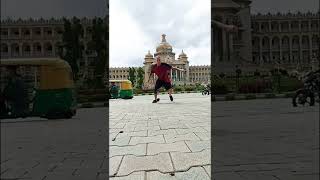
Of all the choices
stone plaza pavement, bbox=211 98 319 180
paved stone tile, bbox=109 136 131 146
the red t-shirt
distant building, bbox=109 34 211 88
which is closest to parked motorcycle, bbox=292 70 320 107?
stone plaza pavement, bbox=211 98 319 180

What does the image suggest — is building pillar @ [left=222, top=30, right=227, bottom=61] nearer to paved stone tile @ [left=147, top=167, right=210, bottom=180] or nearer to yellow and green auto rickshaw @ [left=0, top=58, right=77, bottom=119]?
paved stone tile @ [left=147, top=167, right=210, bottom=180]

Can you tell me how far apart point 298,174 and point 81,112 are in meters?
1.29

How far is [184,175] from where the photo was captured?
7.36ft

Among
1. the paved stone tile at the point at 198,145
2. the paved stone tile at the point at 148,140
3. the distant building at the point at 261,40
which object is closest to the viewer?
the distant building at the point at 261,40

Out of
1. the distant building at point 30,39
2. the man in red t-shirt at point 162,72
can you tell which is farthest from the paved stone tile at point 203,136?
the man in red t-shirt at point 162,72

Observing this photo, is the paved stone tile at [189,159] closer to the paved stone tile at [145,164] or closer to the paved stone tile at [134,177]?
the paved stone tile at [145,164]

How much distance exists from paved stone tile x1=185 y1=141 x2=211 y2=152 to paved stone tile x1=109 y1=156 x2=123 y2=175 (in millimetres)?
663

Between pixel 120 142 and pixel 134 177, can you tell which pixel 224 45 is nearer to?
pixel 134 177

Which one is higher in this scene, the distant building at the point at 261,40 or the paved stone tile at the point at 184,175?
the distant building at the point at 261,40

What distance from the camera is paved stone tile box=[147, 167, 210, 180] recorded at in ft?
7.15

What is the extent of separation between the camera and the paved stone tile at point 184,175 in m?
2.18

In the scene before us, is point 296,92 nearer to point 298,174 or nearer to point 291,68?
point 291,68

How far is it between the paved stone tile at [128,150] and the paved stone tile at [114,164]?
10 cm

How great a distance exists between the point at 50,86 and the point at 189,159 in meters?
1.18
